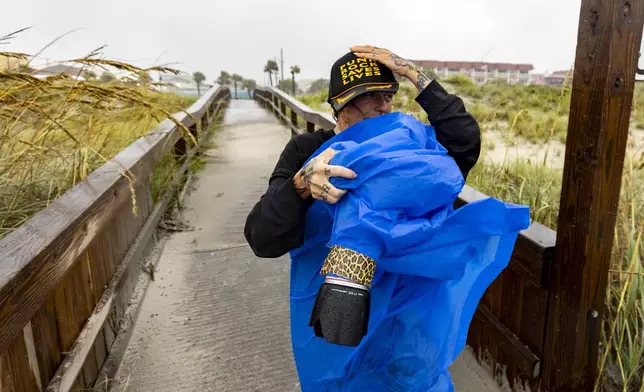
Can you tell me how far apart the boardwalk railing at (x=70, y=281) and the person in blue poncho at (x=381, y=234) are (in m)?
0.70

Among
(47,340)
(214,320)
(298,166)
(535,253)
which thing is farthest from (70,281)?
(535,253)

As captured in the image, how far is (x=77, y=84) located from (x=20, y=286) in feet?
4.75

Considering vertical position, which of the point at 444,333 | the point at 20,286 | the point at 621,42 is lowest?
the point at 444,333

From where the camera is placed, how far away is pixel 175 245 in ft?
14.5

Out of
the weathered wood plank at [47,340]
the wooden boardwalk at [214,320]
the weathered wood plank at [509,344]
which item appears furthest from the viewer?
the wooden boardwalk at [214,320]

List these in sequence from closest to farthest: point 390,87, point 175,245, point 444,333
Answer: point 444,333
point 390,87
point 175,245

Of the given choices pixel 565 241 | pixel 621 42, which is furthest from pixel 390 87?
pixel 565 241

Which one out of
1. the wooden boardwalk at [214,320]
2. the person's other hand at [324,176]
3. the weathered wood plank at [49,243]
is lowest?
the wooden boardwalk at [214,320]

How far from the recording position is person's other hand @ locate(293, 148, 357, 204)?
1.41 metres

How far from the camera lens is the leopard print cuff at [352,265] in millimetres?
1320

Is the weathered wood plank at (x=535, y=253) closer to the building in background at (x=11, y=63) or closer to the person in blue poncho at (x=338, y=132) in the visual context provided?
the person in blue poncho at (x=338, y=132)

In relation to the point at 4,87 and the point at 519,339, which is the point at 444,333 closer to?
the point at 519,339

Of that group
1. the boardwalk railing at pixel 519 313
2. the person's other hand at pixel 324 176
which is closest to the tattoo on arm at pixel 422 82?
the person's other hand at pixel 324 176

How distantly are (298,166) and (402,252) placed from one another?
60cm
